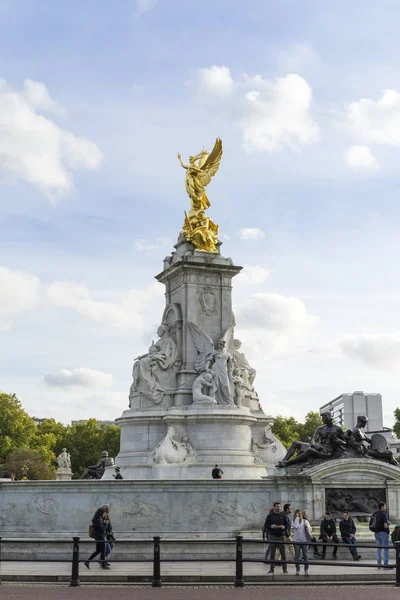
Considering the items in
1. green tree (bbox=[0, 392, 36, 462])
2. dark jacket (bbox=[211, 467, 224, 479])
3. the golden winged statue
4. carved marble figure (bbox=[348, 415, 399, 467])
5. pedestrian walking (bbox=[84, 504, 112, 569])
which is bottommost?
pedestrian walking (bbox=[84, 504, 112, 569])

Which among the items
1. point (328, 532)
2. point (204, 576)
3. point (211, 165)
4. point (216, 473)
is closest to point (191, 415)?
point (216, 473)

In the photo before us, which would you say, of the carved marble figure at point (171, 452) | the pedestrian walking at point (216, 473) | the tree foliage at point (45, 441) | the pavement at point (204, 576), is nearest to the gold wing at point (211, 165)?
the carved marble figure at point (171, 452)

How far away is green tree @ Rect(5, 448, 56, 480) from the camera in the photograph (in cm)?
7075

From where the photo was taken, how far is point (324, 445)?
2634 centimetres

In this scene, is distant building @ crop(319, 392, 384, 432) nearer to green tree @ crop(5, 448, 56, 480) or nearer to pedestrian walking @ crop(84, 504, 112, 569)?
green tree @ crop(5, 448, 56, 480)

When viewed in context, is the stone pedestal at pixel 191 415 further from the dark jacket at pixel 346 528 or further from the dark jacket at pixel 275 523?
the dark jacket at pixel 275 523

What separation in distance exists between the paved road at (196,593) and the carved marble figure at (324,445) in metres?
7.56

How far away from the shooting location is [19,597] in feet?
53.1

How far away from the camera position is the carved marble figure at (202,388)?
107 ft

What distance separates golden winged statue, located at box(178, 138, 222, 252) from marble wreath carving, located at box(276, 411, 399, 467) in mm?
12339

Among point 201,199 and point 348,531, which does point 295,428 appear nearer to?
point 201,199

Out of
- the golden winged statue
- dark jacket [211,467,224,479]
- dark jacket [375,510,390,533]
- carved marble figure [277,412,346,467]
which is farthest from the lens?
the golden winged statue

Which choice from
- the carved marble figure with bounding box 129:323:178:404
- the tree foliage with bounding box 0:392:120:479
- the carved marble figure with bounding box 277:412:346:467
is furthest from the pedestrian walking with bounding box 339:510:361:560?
the tree foliage with bounding box 0:392:120:479

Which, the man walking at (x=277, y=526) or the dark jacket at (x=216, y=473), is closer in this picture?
the man walking at (x=277, y=526)
